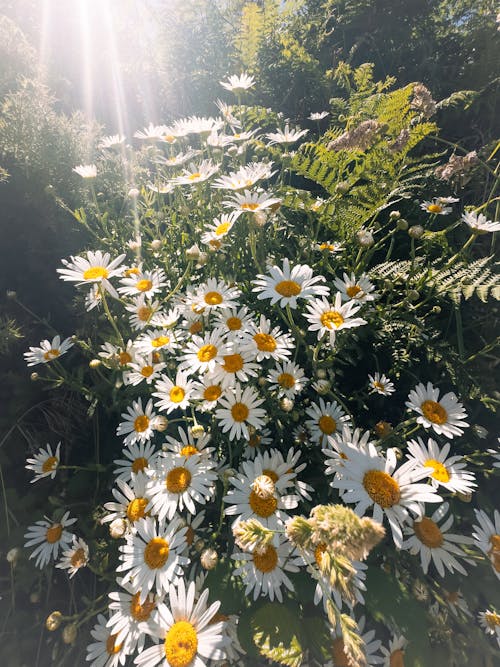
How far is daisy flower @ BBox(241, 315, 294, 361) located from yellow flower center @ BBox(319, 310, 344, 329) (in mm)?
168

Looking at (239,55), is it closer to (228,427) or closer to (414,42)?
(414,42)

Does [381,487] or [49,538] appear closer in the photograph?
[381,487]

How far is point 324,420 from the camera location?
5.29 feet

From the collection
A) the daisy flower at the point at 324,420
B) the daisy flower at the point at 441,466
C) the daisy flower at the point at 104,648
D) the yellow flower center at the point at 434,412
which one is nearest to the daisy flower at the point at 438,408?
the yellow flower center at the point at 434,412

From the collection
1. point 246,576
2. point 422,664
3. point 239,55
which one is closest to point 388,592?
point 422,664

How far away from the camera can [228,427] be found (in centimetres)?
143

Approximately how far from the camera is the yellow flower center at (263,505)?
1.32 metres

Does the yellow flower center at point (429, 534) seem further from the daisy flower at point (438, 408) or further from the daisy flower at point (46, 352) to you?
the daisy flower at point (46, 352)

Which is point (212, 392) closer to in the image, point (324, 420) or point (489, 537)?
point (324, 420)

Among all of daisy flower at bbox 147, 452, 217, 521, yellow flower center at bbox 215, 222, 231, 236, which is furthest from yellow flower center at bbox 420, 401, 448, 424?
yellow flower center at bbox 215, 222, 231, 236

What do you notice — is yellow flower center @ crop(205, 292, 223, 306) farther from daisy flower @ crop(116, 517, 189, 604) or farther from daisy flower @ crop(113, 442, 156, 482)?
daisy flower @ crop(116, 517, 189, 604)

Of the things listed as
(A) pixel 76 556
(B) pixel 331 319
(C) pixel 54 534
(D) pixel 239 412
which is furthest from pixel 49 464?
(B) pixel 331 319

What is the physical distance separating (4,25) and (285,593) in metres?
3.97

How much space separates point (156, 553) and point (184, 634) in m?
0.26
